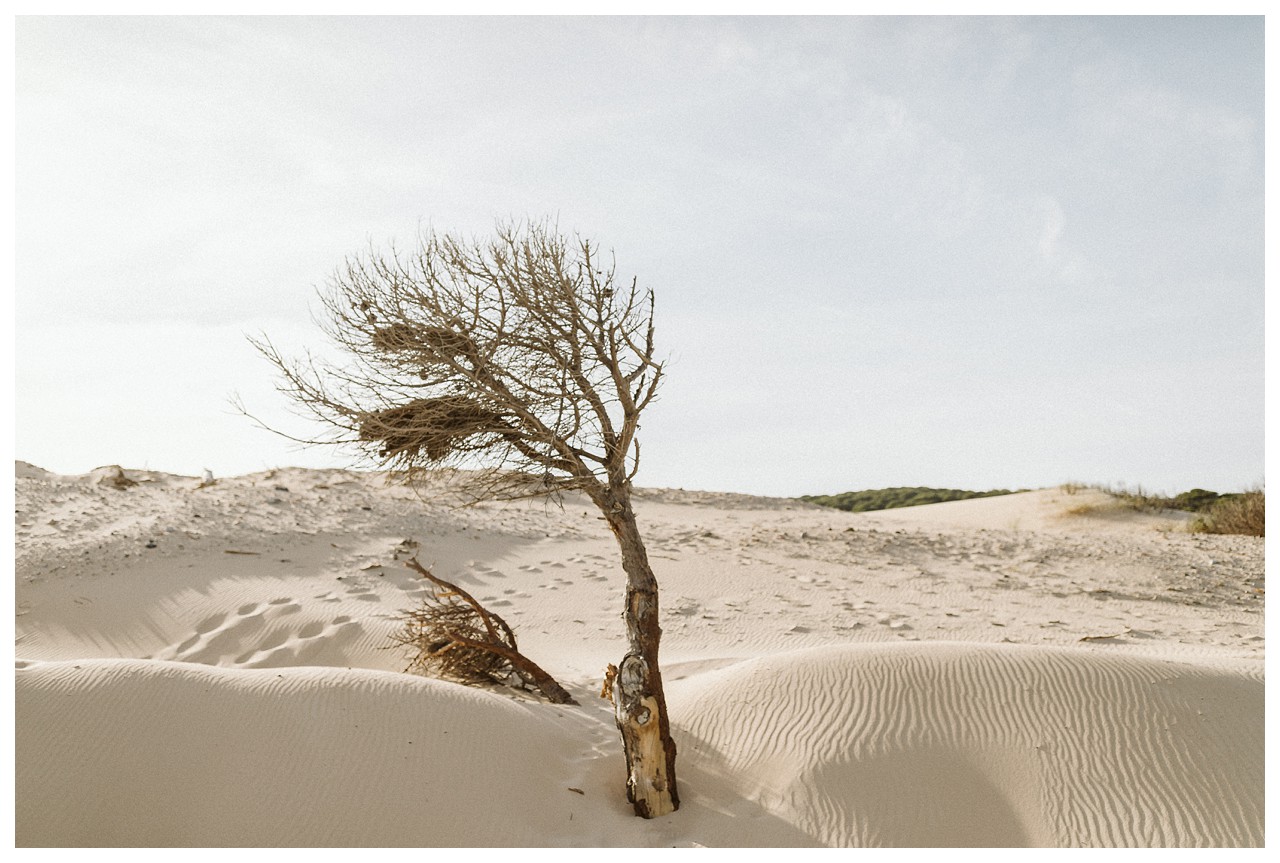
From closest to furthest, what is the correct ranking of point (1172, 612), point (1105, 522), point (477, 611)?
point (477, 611), point (1172, 612), point (1105, 522)

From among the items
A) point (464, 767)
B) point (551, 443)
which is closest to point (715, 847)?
point (464, 767)

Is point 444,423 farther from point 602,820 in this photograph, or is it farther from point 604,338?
point 602,820

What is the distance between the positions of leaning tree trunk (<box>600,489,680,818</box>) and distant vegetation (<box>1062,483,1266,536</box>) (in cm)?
1747

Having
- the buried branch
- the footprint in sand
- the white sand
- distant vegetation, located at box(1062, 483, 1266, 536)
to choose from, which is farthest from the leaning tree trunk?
distant vegetation, located at box(1062, 483, 1266, 536)

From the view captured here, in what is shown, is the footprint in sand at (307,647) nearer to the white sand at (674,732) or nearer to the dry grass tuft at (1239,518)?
the white sand at (674,732)

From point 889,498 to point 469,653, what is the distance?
32.3 metres

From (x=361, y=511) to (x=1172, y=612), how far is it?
1316cm

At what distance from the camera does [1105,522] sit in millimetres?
22938

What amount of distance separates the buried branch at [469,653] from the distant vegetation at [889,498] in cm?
2844

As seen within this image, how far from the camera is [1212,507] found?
870 inches

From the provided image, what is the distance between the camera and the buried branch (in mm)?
7871

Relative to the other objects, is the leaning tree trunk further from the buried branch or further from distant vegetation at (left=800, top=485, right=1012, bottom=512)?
distant vegetation at (left=800, top=485, right=1012, bottom=512)

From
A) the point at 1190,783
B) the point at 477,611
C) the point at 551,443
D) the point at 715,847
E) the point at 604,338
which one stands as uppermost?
the point at 604,338
